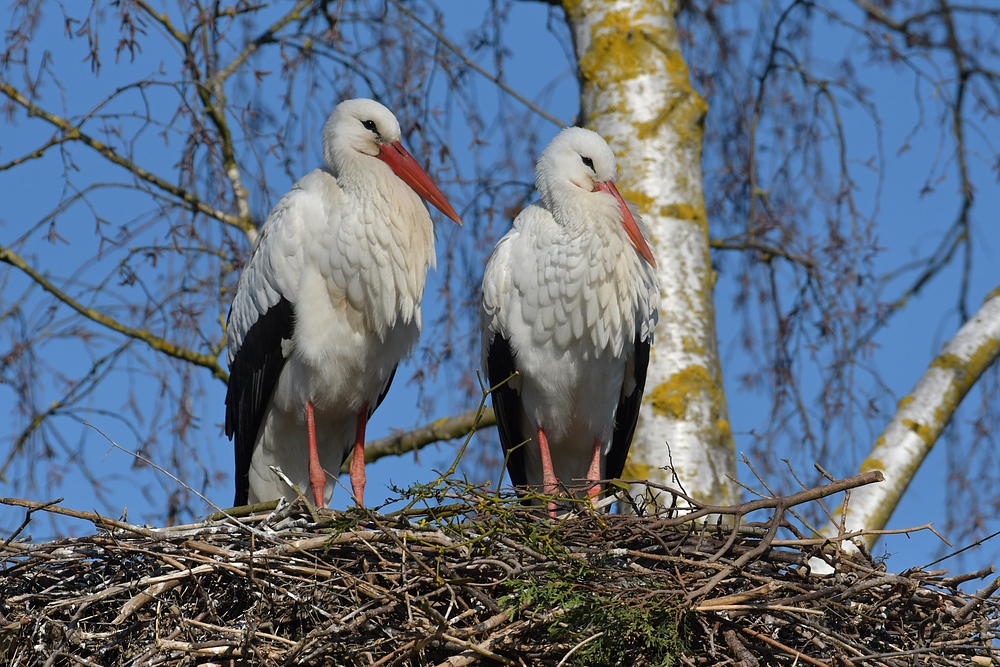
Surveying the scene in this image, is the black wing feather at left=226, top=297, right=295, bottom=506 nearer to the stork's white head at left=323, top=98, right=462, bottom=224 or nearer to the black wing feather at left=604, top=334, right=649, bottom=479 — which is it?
the stork's white head at left=323, top=98, right=462, bottom=224

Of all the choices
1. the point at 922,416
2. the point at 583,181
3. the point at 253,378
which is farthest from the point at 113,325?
the point at 922,416

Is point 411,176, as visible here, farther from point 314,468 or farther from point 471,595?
point 471,595

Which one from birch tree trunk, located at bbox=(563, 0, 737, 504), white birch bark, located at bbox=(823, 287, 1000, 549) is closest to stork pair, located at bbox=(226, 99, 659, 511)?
birch tree trunk, located at bbox=(563, 0, 737, 504)

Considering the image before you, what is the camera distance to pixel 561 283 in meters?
4.40

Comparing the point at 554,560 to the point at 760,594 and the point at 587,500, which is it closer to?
the point at 587,500

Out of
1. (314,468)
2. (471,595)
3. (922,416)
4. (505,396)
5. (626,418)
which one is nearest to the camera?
(471,595)

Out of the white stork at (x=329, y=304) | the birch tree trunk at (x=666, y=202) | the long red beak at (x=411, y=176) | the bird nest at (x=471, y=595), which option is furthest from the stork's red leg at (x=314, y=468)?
the birch tree trunk at (x=666, y=202)

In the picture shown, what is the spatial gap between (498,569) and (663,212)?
254 cm

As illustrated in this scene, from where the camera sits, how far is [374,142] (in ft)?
14.9

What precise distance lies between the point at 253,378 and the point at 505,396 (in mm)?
950

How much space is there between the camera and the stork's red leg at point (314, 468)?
4367mm

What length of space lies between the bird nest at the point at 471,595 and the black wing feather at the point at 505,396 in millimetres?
1332

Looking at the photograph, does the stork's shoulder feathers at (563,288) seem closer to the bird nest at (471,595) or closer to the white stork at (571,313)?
the white stork at (571,313)

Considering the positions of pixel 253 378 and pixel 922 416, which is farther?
pixel 922 416
